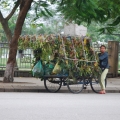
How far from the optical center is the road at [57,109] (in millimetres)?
11742

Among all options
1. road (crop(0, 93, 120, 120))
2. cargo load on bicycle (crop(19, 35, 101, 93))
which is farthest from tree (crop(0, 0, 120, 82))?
road (crop(0, 93, 120, 120))

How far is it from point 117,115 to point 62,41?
21.6 ft

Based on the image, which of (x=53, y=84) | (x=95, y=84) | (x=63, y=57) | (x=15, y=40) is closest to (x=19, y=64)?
(x=15, y=40)

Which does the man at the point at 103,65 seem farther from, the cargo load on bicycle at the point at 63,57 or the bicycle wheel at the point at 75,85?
the bicycle wheel at the point at 75,85

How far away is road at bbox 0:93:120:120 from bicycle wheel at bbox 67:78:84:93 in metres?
2.85

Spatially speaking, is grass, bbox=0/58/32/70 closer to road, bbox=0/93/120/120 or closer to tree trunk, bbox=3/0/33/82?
tree trunk, bbox=3/0/33/82

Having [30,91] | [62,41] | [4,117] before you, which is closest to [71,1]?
[62,41]

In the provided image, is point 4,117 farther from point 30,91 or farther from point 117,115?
point 30,91

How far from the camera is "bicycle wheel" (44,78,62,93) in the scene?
62.6 feet

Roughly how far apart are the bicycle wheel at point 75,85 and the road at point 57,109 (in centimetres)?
285

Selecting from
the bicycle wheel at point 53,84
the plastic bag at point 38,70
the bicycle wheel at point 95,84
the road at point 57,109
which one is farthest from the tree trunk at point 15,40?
the road at point 57,109

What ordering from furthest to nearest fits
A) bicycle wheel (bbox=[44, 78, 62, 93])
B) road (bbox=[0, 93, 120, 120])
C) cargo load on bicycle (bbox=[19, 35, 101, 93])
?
bicycle wheel (bbox=[44, 78, 62, 93]) < cargo load on bicycle (bbox=[19, 35, 101, 93]) < road (bbox=[0, 93, 120, 120])

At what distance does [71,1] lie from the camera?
65.6 feet

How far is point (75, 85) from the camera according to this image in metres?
19.3
